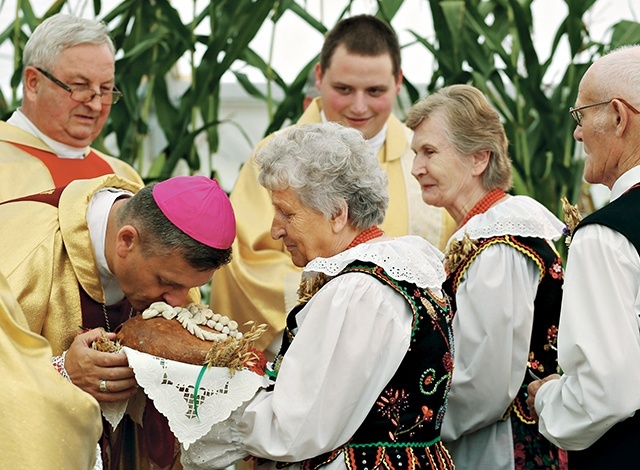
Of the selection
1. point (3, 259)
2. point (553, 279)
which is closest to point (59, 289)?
point (3, 259)

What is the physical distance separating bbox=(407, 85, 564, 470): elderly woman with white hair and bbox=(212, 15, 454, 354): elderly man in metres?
0.79

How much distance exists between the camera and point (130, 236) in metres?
3.07

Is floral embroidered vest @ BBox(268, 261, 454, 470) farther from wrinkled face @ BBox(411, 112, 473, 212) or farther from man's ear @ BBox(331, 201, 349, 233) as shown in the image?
wrinkled face @ BBox(411, 112, 473, 212)

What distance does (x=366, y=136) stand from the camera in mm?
4426

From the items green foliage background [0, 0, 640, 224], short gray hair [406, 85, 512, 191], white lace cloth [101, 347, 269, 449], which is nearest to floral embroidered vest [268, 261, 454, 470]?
white lace cloth [101, 347, 269, 449]

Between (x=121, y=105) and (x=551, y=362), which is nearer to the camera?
(x=551, y=362)

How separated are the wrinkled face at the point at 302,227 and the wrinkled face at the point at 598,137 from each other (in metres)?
0.73

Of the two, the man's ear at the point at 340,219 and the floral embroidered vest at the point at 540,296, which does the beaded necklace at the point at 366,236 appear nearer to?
the man's ear at the point at 340,219

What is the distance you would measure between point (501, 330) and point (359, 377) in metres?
0.71

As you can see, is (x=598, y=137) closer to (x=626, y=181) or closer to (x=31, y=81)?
(x=626, y=181)

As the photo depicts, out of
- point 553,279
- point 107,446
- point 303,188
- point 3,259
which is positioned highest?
point 303,188

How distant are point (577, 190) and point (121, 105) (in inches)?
88.3

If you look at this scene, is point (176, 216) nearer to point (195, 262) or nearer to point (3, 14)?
point (195, 262)

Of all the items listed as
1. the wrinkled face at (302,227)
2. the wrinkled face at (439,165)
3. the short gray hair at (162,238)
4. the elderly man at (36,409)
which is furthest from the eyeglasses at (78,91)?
the elderly man at (36,409)
